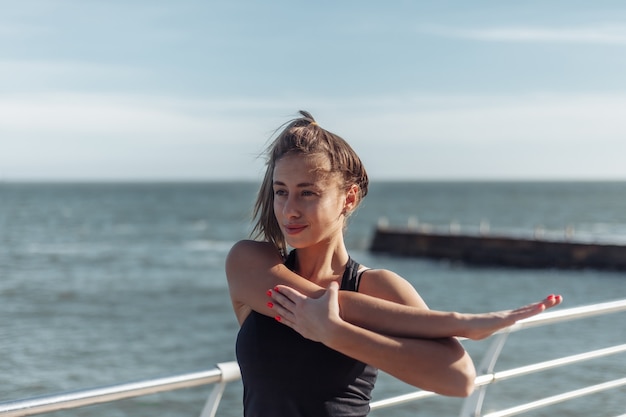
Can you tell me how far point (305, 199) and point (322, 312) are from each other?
305mm

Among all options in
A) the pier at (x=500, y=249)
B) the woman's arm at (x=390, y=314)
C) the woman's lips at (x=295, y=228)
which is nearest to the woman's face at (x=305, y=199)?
the woman's lips at (x=295, y=228)

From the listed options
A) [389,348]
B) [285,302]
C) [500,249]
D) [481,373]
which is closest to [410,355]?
[389,348]

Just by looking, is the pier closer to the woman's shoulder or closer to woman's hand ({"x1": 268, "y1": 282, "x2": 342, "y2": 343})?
the woman's shoulder

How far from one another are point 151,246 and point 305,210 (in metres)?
50.1

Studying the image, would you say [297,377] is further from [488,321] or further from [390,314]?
[488,321]

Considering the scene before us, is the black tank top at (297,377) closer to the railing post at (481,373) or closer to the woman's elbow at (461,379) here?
the woman's elbow at (461,379)

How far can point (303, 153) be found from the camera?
1.97 meters

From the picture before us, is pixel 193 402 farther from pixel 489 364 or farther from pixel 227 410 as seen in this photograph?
pixel 489 364

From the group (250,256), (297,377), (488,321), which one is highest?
(250,256)

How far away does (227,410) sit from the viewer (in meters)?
13.7

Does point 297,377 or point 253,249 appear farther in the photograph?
point 253,249

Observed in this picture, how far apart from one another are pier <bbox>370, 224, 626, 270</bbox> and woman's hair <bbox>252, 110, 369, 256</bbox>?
3393 centimetres

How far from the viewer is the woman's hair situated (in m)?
1.97

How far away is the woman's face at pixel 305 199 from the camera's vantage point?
197 centimetres
